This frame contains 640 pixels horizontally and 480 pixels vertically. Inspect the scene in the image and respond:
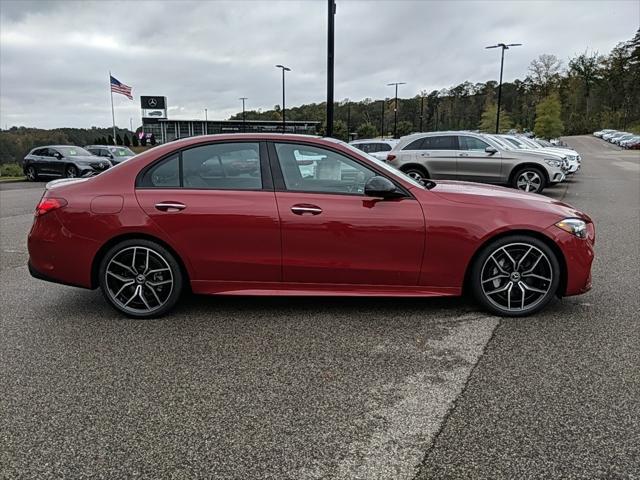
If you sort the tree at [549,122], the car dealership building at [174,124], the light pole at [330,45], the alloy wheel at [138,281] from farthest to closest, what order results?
1. the tree at [549,122]
2. the car dealership building at [174,124]
3. the light pole at [330,45]
4. the alloy wheel at [138,281]

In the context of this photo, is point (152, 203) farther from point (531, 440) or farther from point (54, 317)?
point (531, 440)

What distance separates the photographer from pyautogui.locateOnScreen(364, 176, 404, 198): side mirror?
160 inches

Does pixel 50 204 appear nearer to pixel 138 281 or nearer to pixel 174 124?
pixel 138 281

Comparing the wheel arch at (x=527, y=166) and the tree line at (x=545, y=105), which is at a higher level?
the tree line at (x=545, y=105)

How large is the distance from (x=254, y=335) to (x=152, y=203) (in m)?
1.37

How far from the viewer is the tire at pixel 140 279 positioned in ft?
14.0

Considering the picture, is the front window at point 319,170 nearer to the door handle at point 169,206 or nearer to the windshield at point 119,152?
the door handle at point 169,206

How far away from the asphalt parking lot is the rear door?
9.13 meters

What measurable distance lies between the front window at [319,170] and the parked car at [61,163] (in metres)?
20.2

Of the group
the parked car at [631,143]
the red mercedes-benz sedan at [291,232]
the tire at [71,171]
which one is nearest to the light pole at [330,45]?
the red mercedes-benz sedan at [291,232]

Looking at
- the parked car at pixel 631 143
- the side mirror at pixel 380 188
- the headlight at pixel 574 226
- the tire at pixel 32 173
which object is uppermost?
the parked car at pixel 631 143

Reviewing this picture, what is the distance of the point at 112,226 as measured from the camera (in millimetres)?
4195

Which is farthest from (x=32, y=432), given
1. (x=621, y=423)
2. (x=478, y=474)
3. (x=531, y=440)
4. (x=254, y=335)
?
(x=621, y=423)

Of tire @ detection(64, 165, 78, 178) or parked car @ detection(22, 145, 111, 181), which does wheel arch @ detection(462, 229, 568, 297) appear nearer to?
parked car @ detection(22, 145, 111, 181)
